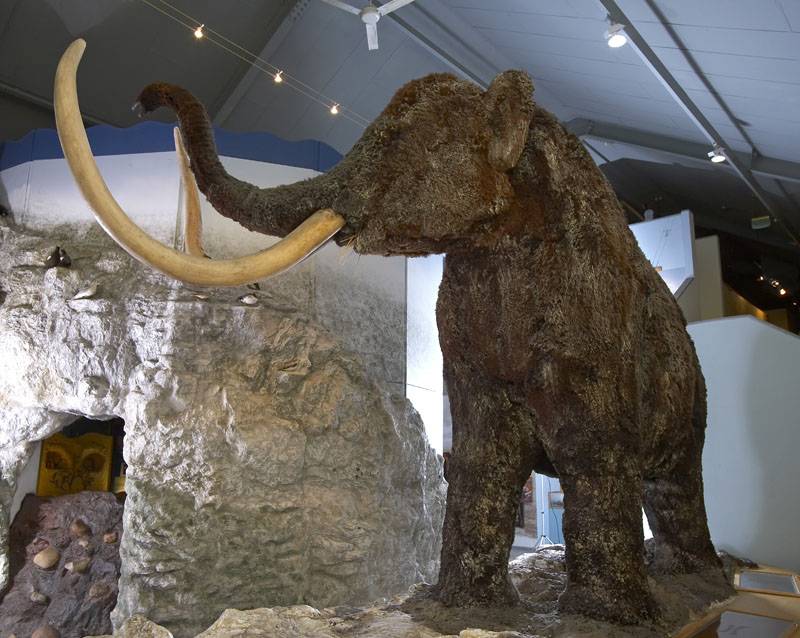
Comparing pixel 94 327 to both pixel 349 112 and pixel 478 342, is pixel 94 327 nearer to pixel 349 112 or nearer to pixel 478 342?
pixel 349 112

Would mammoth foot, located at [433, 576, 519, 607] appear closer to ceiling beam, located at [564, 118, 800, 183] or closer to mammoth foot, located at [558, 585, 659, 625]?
mammoth foot, located at [558, 585, 659, 625]

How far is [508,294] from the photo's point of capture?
5.75 ft

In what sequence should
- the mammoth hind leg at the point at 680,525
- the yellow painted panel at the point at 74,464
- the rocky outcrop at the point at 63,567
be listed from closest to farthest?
1. the mammoth hind leg at the point at 680,525
2. the rocky outcrop at the point at 63,567
3. the yellow painted panel at the point at 74,464

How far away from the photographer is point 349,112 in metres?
5.37

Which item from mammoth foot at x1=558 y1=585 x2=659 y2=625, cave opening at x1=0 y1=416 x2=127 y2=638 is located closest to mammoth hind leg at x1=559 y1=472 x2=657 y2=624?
mammoth foot at x1=558 y1=585 x2=659 y2=625

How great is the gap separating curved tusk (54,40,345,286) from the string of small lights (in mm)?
3733

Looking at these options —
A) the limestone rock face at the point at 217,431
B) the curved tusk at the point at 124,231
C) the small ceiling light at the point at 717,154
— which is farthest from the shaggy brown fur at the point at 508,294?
the small ceiling light at the point at 717,154

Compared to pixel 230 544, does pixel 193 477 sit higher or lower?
higher

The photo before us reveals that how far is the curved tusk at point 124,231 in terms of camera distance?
1199 millimetres

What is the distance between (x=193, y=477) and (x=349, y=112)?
3.17 meters

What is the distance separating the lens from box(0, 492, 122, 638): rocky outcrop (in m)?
4.20

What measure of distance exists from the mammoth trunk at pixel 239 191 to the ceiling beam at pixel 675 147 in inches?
172

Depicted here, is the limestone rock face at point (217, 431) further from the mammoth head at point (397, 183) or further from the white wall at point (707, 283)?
the white wall at point (707, 283)

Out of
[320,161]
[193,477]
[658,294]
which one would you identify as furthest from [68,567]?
[658,294]
